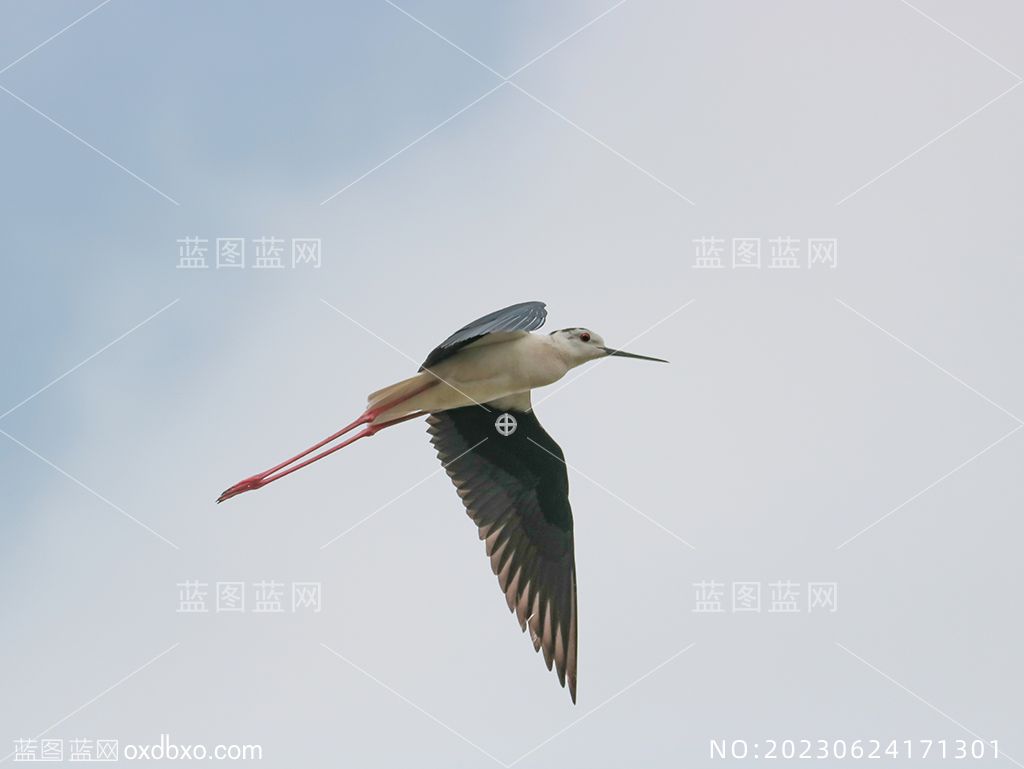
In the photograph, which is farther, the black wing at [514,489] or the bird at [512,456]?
the black wing at [514,489]

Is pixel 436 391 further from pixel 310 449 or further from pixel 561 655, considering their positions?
pixel 561 655

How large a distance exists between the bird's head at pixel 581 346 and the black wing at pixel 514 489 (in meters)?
0.83

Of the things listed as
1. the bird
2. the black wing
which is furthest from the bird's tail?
the black wing

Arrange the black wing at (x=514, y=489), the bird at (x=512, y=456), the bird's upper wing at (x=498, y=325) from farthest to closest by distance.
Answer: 1. the black wing at (x=514, y=489)
2. the bird at (x=512, y=456)
3. the bird's upper wing at (x=498, y=325)

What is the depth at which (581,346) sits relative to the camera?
10039 mm

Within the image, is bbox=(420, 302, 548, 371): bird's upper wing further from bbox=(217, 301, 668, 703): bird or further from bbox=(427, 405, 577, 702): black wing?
bbox=(427, 405, 577, 702): black wing

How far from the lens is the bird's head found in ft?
32.9

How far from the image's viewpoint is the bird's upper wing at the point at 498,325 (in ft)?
28.7

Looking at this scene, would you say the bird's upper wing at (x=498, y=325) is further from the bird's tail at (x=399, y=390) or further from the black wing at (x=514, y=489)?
the black wing at (x=514, y=489)

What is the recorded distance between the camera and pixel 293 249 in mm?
10359

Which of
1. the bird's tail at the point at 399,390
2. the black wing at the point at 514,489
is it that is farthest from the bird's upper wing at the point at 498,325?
the black wing at the point at 514,489

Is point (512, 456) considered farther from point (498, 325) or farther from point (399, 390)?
point (498, 325)

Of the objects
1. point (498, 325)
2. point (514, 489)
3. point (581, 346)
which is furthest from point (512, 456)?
point (498, 325)

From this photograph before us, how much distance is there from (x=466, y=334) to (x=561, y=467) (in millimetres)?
1979
